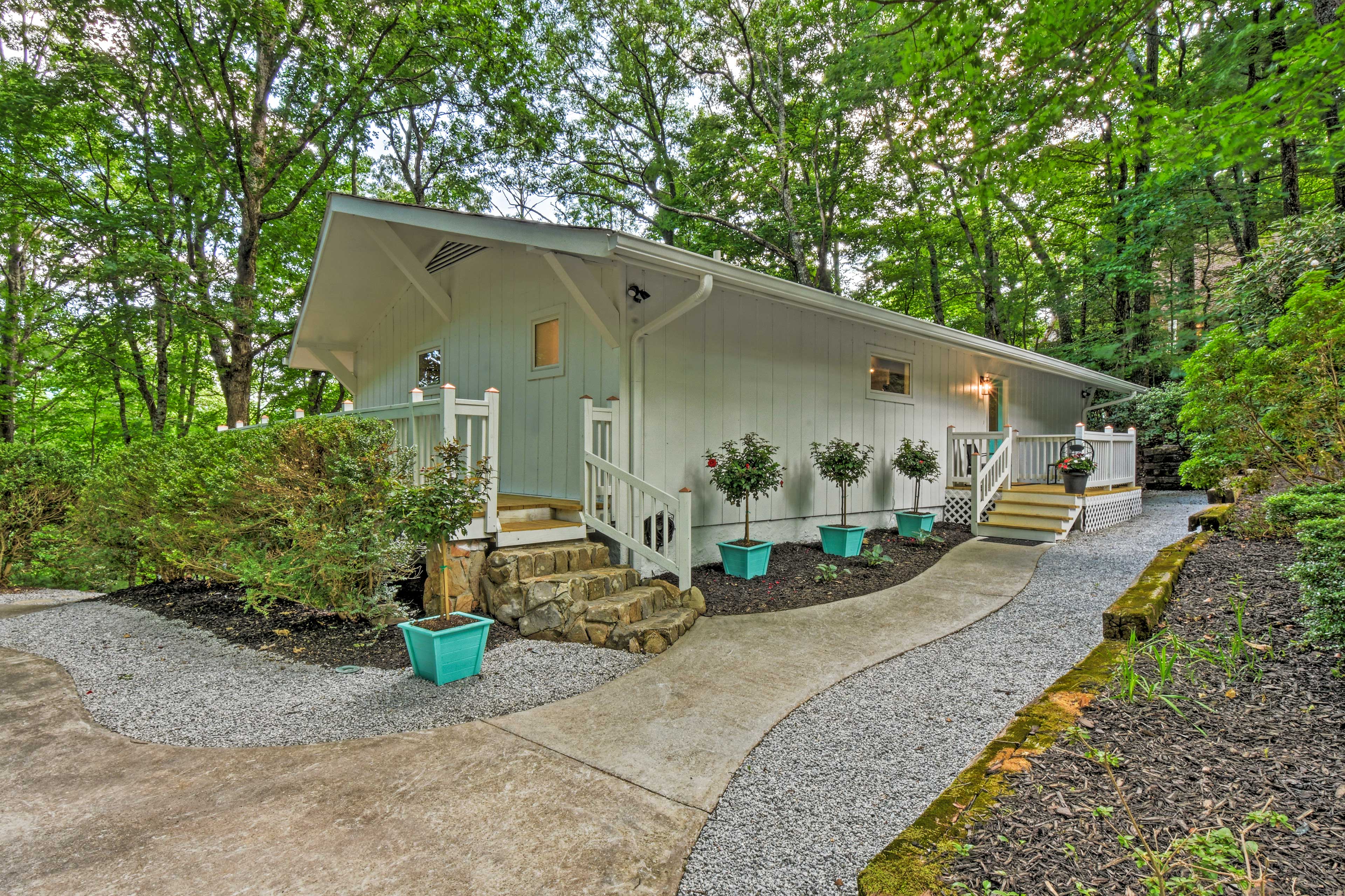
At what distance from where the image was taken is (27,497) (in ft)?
21.7

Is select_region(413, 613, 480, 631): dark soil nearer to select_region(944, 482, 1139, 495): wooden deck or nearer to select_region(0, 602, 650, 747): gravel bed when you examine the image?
select_region(0, 602, 650, 747): gravel bed

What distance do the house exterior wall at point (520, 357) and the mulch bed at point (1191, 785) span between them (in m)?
4.12

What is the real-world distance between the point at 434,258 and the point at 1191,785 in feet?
26.4

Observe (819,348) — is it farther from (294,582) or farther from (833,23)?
(833,23)

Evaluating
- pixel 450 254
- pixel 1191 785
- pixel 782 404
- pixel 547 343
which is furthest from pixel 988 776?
pixel 450 254

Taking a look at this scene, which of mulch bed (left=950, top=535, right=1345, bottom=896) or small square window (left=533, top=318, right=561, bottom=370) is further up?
small square window (left=533, top=318, right=561, bottom=370)

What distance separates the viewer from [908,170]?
12.8 metres

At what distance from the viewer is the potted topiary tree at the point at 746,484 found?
215 inches

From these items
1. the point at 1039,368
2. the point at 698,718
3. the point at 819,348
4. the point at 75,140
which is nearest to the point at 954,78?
the point at 819,348

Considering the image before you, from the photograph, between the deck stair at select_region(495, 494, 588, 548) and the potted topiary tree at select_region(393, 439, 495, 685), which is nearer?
the potted topiary tree at select_region(393, 439, 495, 685)

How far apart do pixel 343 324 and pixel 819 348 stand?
7257 mm

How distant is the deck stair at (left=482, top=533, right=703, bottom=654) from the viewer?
3873 mm

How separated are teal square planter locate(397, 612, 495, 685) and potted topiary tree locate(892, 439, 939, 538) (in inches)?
228

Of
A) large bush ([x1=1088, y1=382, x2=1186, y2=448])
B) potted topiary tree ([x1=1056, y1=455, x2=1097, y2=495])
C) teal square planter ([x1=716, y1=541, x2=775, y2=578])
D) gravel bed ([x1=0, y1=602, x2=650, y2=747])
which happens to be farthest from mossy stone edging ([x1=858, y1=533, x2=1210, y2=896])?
large bush ([x1=1088, y1=382, x2=1186, y2=448])
